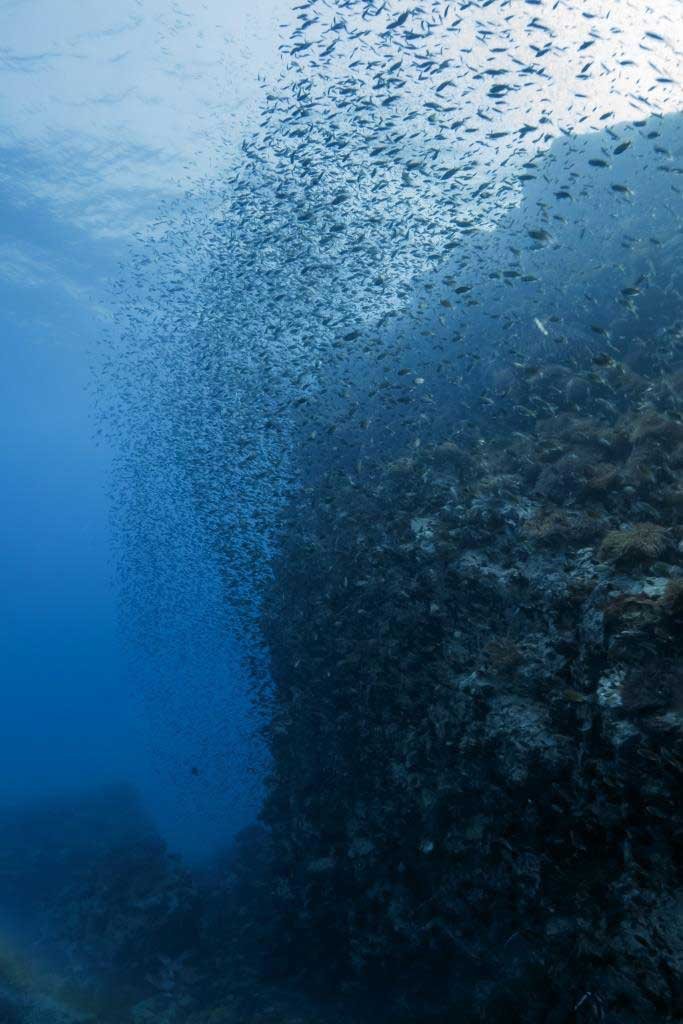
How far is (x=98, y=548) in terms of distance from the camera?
18988 centimetres

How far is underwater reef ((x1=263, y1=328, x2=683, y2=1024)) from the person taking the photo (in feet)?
15.2

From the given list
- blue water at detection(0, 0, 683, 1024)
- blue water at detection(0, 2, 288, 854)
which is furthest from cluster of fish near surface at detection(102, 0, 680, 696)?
blue water at detection(0, 2, 288, 854)

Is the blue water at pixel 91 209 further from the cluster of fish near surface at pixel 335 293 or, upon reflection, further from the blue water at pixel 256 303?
the cluster of fish near surface at pixel 335 293

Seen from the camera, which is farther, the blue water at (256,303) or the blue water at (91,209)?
the blue water at (91,209)

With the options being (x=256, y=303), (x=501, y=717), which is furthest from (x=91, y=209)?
(x=501, y=717)

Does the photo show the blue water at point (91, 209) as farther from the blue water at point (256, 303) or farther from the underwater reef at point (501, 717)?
the underwater reef at point (501, 717)

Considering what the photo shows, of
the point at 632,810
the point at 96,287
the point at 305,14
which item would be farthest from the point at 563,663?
the point at 96,287

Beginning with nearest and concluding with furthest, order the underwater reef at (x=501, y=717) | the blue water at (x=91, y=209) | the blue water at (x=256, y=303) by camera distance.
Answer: the underwater reef at (x=501, y=717), the blue water at (x=256, y=303), the blue water at (x=91, y=209)

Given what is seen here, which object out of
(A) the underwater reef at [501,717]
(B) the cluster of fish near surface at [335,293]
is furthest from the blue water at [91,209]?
(A) the underwater reef at [501,717]

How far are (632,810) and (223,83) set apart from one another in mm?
26476

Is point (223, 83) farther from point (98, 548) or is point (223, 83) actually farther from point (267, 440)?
point (98, 548)

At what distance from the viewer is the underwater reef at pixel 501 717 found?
15.2 ft

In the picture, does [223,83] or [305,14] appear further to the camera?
[223,83]

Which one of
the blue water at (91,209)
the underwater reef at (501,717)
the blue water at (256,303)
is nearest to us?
the underwater reef at (501,717)
